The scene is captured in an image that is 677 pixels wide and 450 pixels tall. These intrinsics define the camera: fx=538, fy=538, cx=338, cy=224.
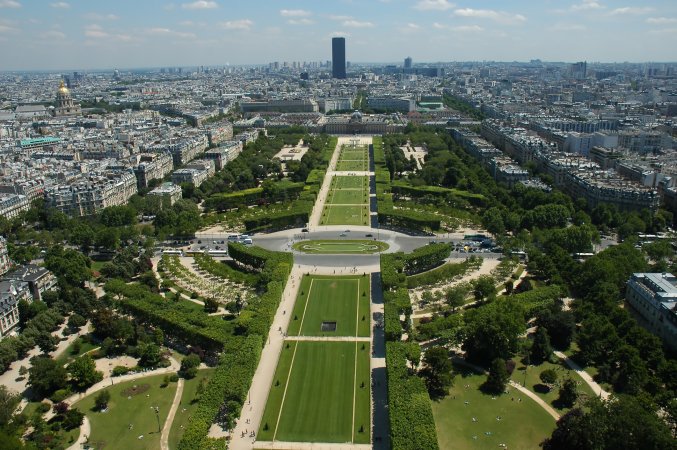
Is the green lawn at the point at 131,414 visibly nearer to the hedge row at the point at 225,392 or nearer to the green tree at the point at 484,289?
the hedge row at the point at 225,392

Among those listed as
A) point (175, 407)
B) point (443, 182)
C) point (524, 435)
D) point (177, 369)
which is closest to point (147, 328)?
point (177, 369)

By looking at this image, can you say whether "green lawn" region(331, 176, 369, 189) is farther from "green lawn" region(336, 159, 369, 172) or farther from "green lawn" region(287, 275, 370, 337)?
"green lawn" region(287, 275, 370, 337)

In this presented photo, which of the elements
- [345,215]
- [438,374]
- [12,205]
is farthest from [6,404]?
[12,205]

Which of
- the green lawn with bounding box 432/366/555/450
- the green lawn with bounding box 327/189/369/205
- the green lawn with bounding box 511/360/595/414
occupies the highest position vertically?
the green lawn with bounding box 327/189/369/205

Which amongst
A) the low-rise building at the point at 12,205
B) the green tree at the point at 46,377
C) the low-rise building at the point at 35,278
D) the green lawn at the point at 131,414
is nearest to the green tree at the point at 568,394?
the green lawn at the point at 131,414

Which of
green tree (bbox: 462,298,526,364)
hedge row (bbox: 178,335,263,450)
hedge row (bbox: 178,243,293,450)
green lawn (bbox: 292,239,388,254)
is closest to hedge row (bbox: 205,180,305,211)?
green lawn (bbox: 292,239,388,254)

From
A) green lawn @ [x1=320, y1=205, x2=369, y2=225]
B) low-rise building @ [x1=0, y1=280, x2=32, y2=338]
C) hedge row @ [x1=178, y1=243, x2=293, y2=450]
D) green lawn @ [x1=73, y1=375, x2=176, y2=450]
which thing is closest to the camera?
hedge row @ [x1=178, y1=243, x2=293, y2=450]

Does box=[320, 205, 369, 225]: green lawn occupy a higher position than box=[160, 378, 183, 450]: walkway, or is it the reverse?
box=[320, 205, 369, 225]: green lawn

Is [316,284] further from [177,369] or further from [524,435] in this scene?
[524,435]
